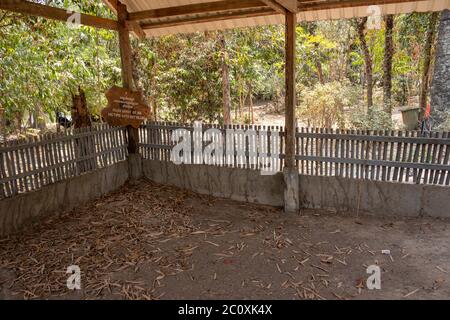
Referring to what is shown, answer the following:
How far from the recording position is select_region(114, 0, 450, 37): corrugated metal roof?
5426 mm

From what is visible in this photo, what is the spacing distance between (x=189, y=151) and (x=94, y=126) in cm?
180

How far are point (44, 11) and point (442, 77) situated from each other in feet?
24.7

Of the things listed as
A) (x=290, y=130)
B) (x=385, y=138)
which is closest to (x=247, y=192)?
(x=290, y=130)

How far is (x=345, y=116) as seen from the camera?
10859 millimetres

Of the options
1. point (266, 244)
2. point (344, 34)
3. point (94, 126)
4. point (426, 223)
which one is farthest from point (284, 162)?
point (344, 34)

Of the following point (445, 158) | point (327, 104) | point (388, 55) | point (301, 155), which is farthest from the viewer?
point (327, 104)

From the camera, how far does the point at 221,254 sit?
439 centimetres

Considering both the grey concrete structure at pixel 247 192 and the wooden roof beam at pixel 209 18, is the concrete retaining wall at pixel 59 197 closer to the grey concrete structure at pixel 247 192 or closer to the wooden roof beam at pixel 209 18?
the grey concrete structure at pixel 247 192

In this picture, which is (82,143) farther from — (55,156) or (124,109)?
(124,109)

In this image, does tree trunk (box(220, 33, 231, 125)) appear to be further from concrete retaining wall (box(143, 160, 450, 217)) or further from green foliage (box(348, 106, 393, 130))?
concrete retaining wall (box(143, 160, 450, 217))

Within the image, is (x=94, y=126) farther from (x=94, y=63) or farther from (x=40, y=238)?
(x=94, y=63)

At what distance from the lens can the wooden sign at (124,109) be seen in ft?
21.3

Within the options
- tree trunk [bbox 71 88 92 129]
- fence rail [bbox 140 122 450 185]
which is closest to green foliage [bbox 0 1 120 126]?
tree trunk [bbox 71 88 92 129]

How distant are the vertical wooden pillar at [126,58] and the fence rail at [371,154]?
1.89 metres
